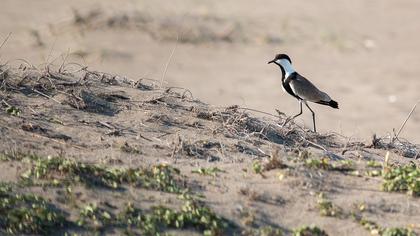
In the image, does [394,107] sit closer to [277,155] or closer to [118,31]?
[118,31]

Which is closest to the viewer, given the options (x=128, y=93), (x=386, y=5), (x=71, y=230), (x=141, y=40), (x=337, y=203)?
(x=71, y=230)

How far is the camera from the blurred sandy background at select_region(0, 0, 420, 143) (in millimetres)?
16000

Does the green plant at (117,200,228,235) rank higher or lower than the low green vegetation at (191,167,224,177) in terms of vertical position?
lower

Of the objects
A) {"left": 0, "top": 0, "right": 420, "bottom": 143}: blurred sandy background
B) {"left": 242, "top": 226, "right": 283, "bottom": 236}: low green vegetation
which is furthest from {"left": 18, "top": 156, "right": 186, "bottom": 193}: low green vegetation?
{"left": 0, "top": 0, "right": 420, "bottom": 143}: blurred sandy background

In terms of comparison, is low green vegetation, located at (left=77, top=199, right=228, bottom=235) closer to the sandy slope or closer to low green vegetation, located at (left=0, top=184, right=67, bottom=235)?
the sandy slope

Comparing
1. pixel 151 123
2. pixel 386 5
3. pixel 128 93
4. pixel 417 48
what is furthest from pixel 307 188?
pixel 386 5

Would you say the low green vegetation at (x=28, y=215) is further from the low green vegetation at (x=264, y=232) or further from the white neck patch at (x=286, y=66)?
the white neck patch at (x=286, y=66)

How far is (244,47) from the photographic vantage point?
18.7 m

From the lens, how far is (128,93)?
8203mm

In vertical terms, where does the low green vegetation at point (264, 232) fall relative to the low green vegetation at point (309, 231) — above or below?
below

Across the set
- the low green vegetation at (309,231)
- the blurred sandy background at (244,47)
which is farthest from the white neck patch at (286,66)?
the blurred sandy background at (244,47)

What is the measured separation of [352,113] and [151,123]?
27.5ft

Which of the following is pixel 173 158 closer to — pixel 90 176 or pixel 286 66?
pixel 90 176

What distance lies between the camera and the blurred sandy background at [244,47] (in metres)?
16.0
